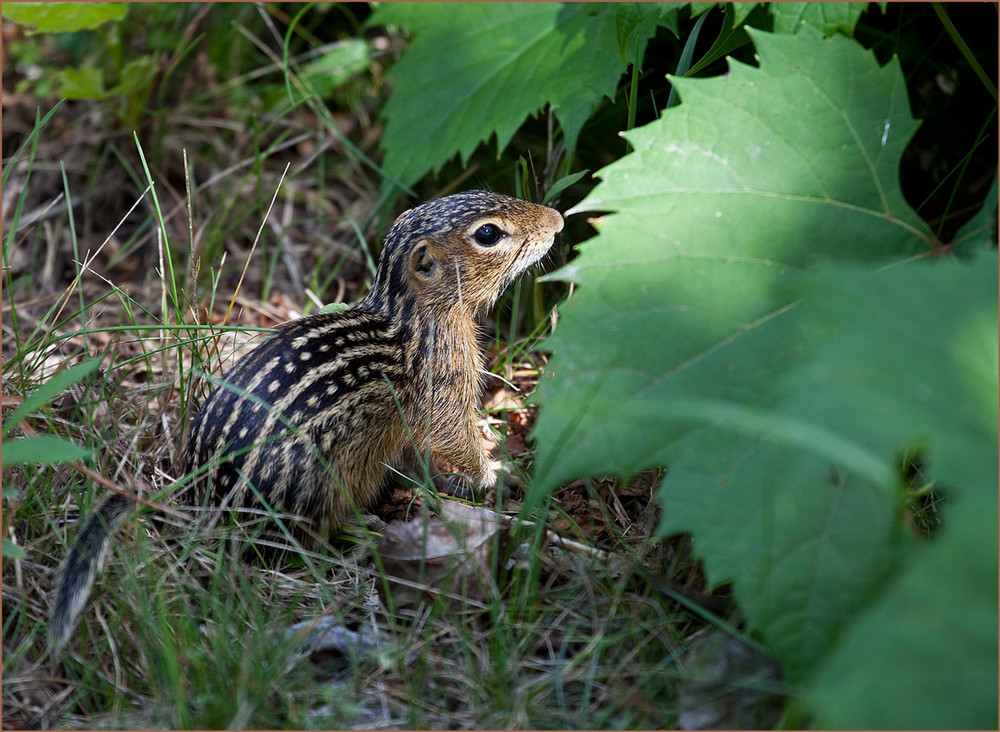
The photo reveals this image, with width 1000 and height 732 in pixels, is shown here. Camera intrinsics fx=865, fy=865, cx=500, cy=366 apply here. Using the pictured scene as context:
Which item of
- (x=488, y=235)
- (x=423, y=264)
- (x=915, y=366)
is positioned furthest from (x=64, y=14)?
(x=915, y=366)

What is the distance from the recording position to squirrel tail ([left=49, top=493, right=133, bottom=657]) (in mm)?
2355

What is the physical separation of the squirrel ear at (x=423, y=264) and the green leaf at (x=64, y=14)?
2.20 metres

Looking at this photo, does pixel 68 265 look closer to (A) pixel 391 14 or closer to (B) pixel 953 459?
(A) pixel 391 14

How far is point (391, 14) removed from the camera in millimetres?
4309

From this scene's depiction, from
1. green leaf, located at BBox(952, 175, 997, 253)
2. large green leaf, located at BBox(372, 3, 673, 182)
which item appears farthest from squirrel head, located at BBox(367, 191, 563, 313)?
green leaf, located at BBox(952, 175, 997, 253)

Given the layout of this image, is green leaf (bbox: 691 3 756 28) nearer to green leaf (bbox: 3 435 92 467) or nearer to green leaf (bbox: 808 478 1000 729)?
green leaf (bbox: 808 478 1000 729)

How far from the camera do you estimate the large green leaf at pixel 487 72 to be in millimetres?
3688

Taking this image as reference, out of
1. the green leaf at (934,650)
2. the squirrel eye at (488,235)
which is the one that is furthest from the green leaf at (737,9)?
the green leaf at (934,650)

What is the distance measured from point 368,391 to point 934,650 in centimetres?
222

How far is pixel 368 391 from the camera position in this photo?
3.23 metres

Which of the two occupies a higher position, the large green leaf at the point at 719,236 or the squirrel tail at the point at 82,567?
the large green leaf at the point at 719,236

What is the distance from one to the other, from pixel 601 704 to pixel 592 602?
315 millimetres

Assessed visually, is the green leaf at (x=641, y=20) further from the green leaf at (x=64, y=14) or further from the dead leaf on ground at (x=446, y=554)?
the green leaf at (x=64, y=14)

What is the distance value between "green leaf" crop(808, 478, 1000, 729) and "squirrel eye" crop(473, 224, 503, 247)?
241cm
